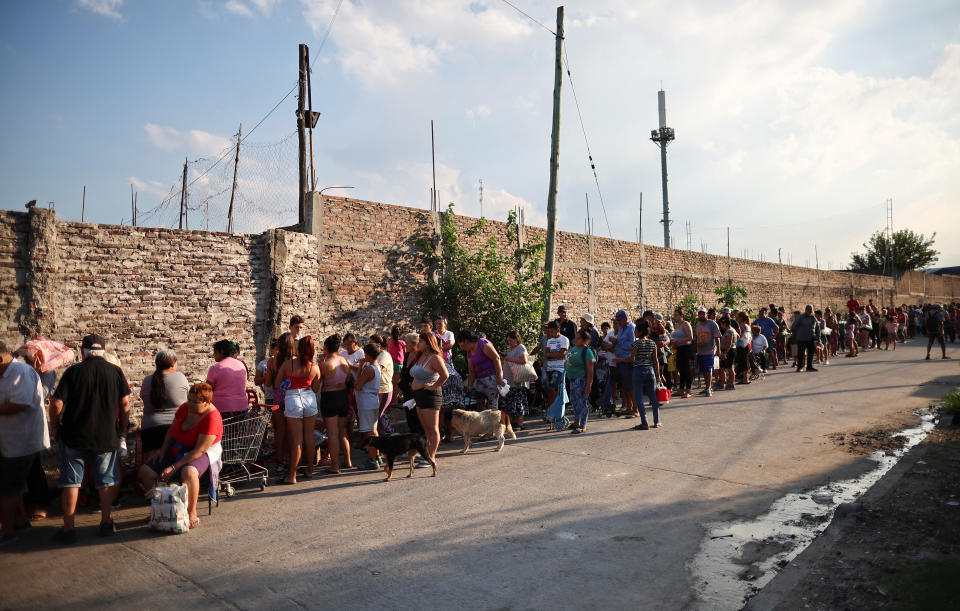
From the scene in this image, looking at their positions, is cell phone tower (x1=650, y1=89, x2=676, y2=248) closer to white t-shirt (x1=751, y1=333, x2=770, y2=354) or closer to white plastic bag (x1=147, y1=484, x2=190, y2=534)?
white t-shirt (x1=751, y1=333, x2=770, y2=354)

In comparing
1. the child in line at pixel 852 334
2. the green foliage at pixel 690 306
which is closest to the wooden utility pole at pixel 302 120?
the green foliage at pixel 690 306

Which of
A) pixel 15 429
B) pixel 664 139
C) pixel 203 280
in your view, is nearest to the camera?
pixel 15 429

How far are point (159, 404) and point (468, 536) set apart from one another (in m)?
3.74

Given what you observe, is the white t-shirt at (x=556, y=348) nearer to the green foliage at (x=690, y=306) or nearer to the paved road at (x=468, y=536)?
the paved road at (x=468, y=536)

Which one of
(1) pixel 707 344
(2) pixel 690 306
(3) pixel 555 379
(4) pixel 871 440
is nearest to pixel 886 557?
(4) pixel 871 440

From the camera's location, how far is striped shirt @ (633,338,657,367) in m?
9.17

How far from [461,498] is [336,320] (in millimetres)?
5538

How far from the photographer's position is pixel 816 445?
7770 millimetres

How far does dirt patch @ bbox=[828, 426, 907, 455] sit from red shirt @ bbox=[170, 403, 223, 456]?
25.5ft

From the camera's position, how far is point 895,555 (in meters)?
4.13

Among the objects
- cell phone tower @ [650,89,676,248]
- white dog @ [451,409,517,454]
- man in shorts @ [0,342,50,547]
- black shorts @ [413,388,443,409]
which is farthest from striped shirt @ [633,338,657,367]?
cell phone tower @ [650,89,676,248]

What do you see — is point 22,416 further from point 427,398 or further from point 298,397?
point 427,398

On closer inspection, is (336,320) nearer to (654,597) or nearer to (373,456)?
(373,456)

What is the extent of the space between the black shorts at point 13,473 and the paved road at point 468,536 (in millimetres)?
524
